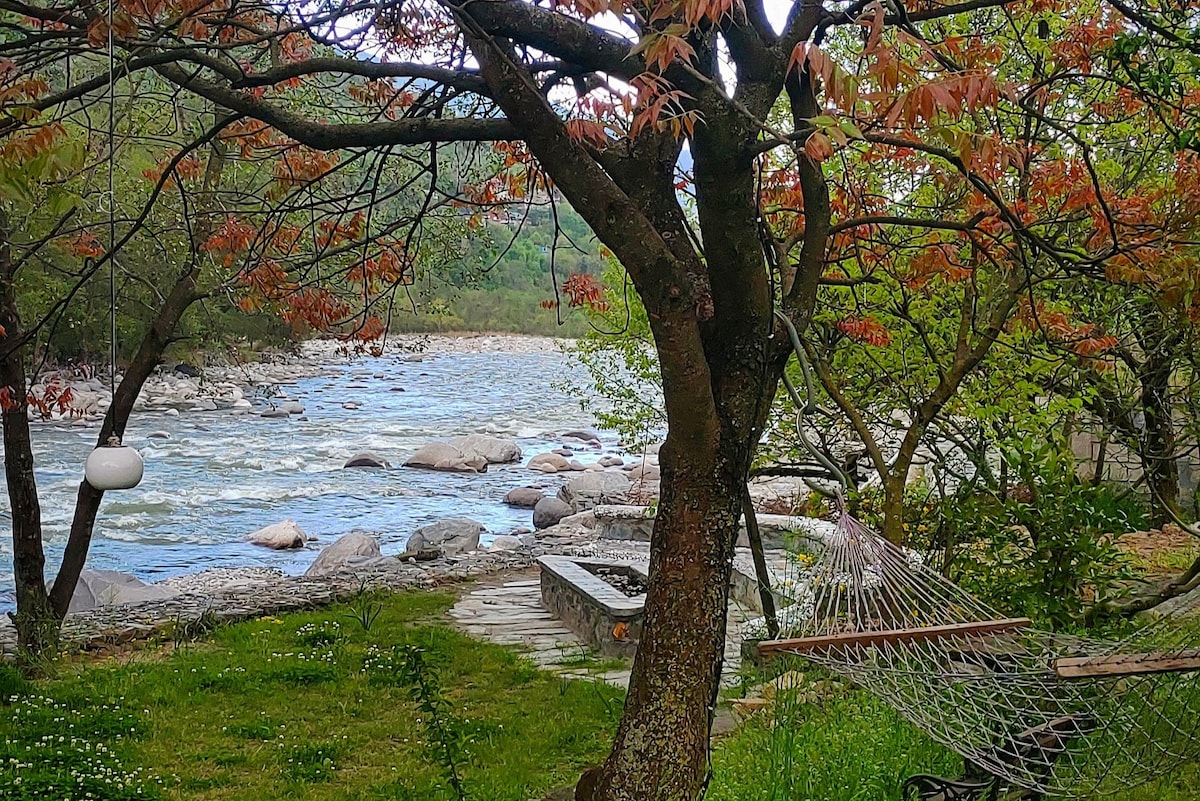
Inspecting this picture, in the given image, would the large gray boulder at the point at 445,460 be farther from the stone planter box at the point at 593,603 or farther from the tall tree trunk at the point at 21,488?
the tall tree trunk at the point at 21,488

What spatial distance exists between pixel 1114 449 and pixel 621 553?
3654 millimetres

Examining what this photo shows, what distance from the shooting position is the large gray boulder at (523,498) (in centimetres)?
1148

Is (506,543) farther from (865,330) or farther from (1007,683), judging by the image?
(1007,683)

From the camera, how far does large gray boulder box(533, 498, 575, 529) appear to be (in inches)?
404

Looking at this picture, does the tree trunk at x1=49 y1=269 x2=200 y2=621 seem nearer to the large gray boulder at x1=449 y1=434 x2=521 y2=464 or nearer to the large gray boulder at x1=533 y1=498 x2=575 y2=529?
the large gray boulder at x1=533 y1=498 x2=575 y2=529

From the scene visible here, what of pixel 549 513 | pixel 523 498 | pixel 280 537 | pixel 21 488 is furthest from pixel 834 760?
pixel 523 498

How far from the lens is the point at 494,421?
17.1 m

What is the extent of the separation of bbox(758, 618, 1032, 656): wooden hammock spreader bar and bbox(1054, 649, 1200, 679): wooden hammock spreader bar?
41 cm

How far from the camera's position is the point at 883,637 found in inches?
91.4

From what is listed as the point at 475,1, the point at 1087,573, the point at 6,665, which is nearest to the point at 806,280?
the point at 475,1

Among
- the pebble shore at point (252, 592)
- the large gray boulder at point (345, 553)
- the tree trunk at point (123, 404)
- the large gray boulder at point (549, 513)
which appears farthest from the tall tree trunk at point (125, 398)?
the large gray boulder at point (549, 513)

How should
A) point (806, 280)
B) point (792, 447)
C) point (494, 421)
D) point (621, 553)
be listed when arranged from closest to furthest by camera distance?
1. point (806, 280)
2. point (792, 447)
3. point (621, 553)
4. point (494, 421)

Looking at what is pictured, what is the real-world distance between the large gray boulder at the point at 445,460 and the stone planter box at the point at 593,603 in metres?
7.56

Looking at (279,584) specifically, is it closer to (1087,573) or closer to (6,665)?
(6,665)
